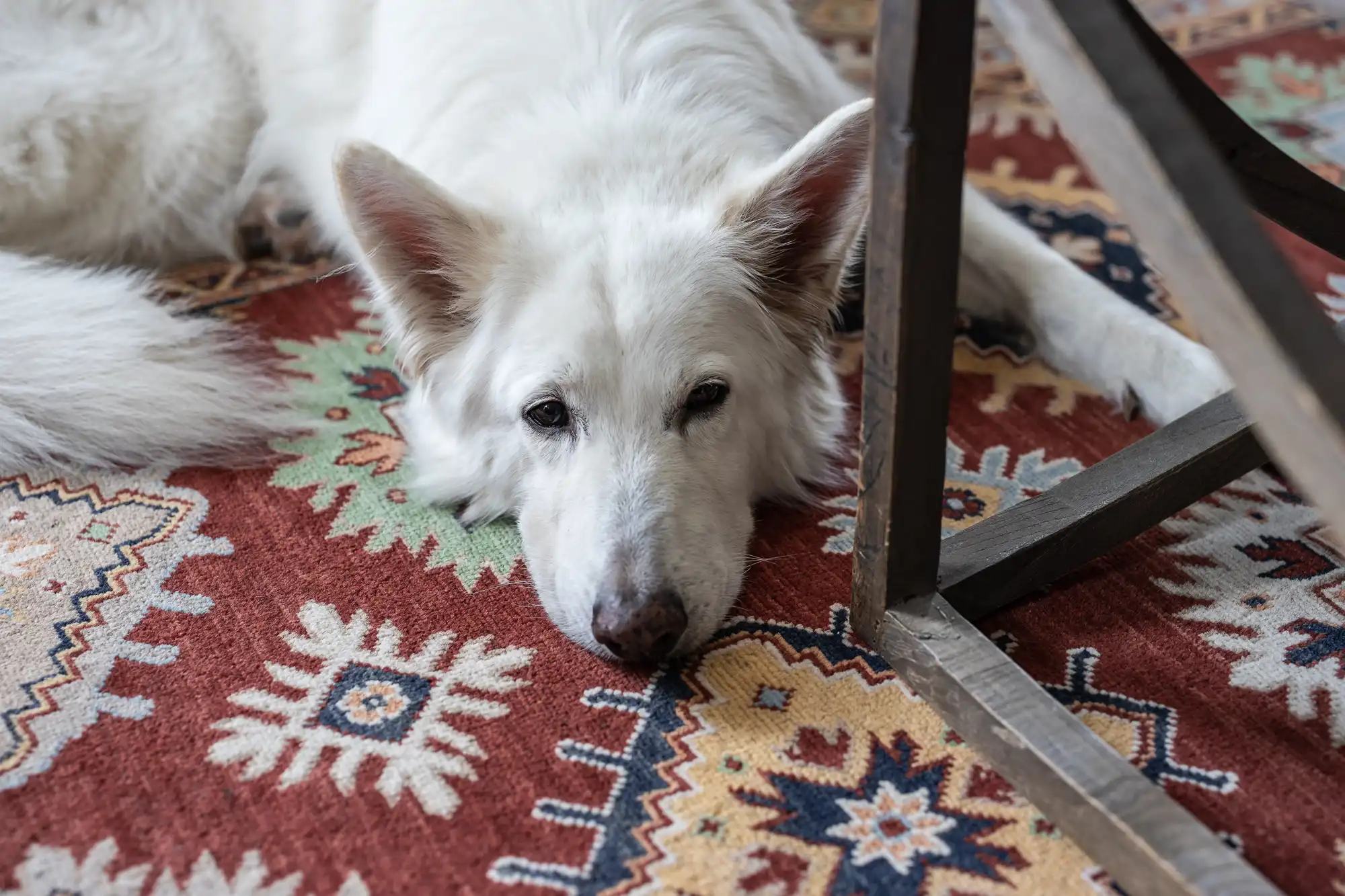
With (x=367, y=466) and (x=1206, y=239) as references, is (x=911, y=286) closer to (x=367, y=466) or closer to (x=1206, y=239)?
(x=1206, y=239)

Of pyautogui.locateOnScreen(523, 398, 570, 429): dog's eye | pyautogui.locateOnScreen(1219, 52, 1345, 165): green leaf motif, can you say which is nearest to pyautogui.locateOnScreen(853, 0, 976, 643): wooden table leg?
pyautogui.locateOnScreen(523, 398, 570, 429): dog's eye

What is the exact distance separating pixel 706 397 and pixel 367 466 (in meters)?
0.64

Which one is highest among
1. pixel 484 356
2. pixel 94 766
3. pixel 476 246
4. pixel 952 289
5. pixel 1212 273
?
pixel 1212 273

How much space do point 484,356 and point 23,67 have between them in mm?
1380

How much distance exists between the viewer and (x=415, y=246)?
1.57 meters

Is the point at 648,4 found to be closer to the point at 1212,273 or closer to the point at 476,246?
the point at 476,246

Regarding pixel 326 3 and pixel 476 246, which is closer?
pixel 476 246

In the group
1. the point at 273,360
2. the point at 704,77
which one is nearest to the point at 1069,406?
the point at 704,77

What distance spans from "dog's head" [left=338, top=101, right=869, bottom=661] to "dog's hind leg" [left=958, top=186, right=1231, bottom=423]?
462 mm

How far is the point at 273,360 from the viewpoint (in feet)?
6.95

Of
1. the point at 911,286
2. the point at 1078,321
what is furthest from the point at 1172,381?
the point at 911,286

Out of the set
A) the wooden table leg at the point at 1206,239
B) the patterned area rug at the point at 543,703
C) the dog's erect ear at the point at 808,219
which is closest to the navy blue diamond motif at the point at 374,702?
the patterned area rug at the point at 543,703

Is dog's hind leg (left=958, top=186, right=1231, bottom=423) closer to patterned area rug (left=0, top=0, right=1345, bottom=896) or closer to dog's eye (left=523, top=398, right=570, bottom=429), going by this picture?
patterned area rug (left=0, top=0, right=1345, bottom=896)

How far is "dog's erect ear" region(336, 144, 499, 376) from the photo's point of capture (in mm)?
1459
